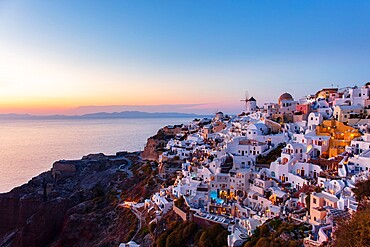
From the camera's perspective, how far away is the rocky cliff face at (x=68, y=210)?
28.0 metres

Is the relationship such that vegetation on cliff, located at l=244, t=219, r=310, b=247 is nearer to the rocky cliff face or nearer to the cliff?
the rocky cliff face

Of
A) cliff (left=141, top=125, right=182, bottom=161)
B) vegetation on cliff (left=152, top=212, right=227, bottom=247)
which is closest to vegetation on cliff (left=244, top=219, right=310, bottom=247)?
vegetation on cliff (left=152, top=212, right=227, bottom=247)

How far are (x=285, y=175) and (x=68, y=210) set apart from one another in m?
26.5

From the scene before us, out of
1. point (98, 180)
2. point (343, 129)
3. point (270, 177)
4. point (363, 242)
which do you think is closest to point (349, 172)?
point (270, 177)

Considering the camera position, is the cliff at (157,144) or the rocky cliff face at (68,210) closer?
the rocky cliff face at (68,210)

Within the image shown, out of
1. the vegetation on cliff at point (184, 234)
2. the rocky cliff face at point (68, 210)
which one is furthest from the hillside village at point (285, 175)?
the rocky cliff face at point (68, 210)

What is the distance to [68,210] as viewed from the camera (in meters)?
34.1

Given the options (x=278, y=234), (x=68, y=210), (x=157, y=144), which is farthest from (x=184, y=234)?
(x=157, y=144)

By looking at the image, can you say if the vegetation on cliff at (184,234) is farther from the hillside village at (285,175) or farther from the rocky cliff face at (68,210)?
the rocky cliff face at (68,210)

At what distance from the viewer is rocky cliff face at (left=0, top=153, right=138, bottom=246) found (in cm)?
2802

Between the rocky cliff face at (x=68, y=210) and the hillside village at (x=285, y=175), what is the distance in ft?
17.2

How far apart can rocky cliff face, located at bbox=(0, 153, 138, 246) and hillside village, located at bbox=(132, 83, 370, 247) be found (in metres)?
5.24

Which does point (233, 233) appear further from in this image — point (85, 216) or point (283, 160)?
point (85, 216)

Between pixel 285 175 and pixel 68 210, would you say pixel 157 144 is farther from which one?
pixel 285 175
